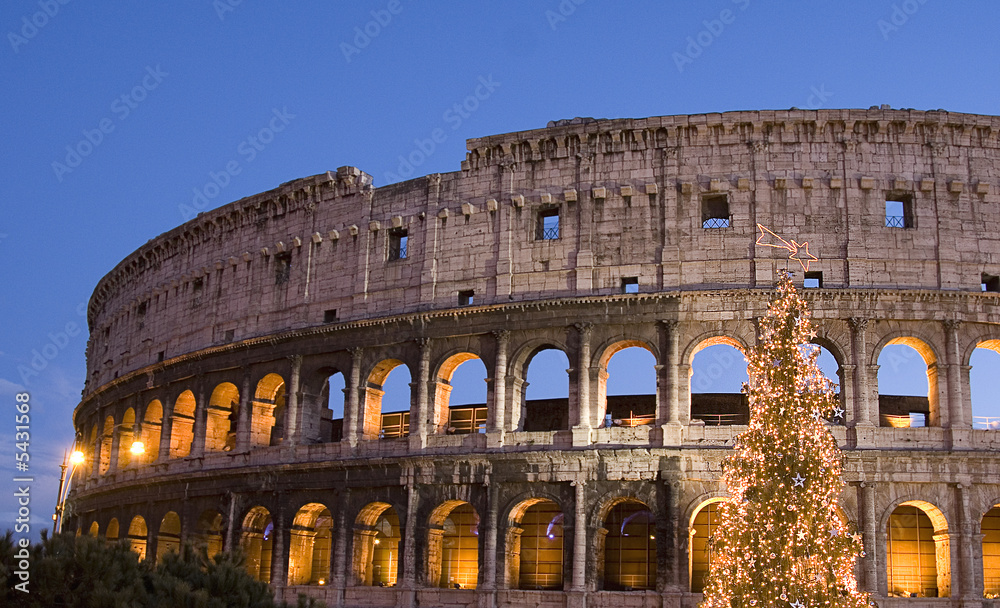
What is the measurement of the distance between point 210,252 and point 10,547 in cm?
2965

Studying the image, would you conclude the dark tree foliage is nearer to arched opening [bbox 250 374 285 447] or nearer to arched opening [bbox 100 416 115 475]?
arched opening [bbox 250 374 285 447]

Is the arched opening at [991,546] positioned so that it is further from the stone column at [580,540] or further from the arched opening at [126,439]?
the arched opening at [126,439]

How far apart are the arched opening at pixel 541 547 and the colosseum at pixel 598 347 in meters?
0.09

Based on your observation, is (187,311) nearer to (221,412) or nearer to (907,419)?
(221,412)

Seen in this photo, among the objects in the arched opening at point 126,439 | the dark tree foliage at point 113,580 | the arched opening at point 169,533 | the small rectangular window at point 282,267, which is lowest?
the dark tree foliage at point 113,580

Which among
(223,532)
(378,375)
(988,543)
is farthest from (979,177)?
(223,532)

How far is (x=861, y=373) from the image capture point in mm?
28578

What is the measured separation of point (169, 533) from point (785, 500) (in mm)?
25630

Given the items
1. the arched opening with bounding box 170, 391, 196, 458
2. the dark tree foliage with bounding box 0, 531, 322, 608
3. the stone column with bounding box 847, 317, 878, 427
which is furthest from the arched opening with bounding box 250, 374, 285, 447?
the dark tree foliage with bounding box 0, 531, 322, 608

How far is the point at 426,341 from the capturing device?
32.3 meters

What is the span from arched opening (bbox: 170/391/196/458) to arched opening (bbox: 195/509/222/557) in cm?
335

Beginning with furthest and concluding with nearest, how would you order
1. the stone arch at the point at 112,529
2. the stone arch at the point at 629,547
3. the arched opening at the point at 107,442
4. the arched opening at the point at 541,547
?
the arched opening at the point at 107,442 < the stone arch at the point at 112,529 < the arched opening at the point at 541,547 < the stone arch at the point at 629,547

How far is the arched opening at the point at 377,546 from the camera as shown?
32188mm

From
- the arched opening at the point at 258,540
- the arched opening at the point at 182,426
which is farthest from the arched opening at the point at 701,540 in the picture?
the arched opening at the point at 182,426
